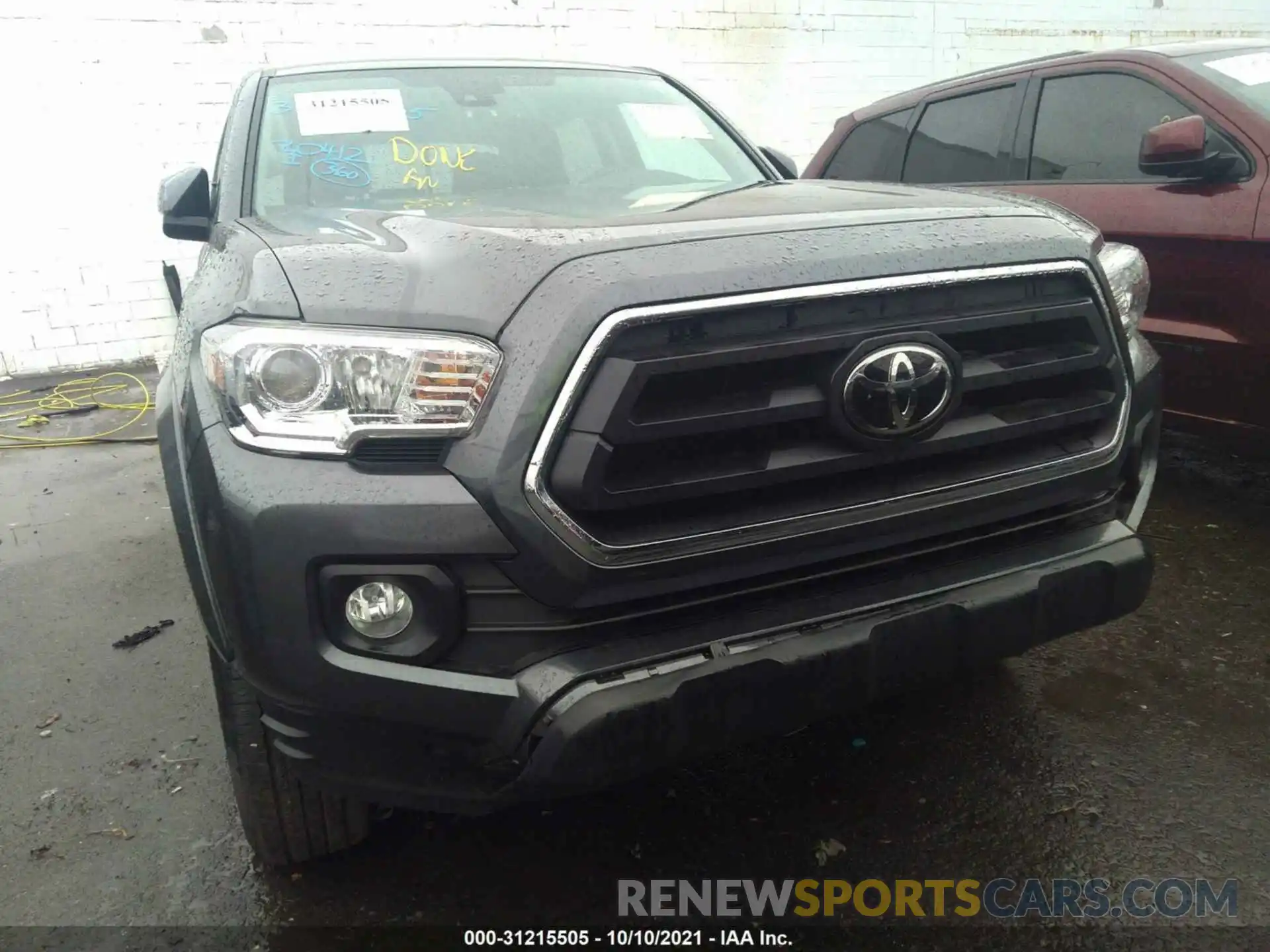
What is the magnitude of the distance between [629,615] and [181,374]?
3.34ft

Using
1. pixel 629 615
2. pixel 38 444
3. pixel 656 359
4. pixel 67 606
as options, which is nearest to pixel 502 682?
pixel 629 615

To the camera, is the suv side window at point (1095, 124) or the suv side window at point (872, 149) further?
the suv side window at point (872, 149)

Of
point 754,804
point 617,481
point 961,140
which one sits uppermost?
point 961,140

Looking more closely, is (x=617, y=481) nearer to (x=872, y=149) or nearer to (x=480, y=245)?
(x=480, y=245)

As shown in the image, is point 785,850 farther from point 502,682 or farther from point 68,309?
point 68,309

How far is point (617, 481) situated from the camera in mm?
1480

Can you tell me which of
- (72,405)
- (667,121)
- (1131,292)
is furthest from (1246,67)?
(72,405)

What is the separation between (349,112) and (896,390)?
185 centimetres

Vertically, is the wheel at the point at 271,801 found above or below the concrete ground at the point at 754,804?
above

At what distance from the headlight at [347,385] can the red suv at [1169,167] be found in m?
2.71

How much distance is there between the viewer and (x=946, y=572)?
1753mm

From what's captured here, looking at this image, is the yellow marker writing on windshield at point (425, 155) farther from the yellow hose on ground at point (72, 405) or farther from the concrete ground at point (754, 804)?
the yellow hose on ground at point (72, 405)

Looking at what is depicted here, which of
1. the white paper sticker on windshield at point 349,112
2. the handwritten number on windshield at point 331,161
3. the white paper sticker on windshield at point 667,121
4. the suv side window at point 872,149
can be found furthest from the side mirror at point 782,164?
the suv side window at point 872,149

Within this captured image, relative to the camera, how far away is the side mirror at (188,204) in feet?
8.64
